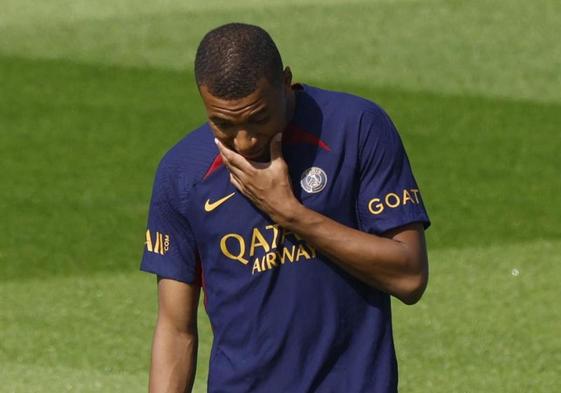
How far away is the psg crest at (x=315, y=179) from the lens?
461 cm

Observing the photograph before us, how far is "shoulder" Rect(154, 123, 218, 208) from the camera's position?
15.5 feet

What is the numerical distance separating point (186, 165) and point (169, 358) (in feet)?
2.06

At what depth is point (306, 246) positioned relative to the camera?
466cm

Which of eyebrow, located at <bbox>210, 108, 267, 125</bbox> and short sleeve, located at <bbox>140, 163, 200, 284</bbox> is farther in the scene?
short sleeve, located at <bbox>140, 163, 200, 284</bbox>

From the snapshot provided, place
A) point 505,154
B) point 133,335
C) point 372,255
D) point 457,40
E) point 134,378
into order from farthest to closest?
Result: point 457,40 < point 505,154 < point 133,335 < point 134,378 < point 372,255

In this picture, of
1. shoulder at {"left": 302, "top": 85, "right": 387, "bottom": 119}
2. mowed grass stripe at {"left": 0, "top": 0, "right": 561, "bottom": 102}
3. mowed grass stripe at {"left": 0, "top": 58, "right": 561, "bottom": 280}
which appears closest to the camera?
shoulder at {"left": 302, "top": 85, "right": 387, "bottom": 119}

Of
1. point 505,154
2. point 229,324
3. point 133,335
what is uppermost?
point 229,324

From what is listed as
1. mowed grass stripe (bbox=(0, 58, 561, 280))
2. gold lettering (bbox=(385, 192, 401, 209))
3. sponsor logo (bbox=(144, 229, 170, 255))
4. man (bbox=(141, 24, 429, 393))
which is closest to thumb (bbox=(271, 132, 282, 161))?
man (bbox=(141, 24, 429, 393))

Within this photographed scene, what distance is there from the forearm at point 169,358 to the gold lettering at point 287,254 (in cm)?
50

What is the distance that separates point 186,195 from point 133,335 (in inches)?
169

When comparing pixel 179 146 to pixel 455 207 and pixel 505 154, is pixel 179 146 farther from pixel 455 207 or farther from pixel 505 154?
pixel 505 154

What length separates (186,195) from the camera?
474 centimetres

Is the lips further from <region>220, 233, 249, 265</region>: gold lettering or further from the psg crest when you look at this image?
<region>220, 233, 249, 265</region>: gold lettering

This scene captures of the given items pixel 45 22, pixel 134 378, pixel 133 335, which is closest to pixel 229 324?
pixel 134 378
